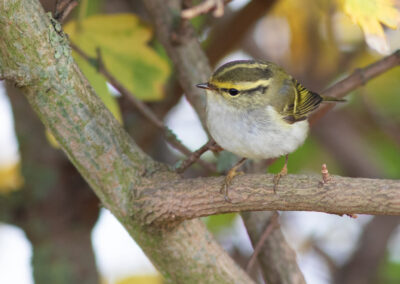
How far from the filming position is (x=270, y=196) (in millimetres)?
1587

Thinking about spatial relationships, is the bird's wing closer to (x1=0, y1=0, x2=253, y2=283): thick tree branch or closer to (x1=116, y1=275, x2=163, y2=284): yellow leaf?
(x1=0, y1=0, x2=253, y2=283): thick tree branch

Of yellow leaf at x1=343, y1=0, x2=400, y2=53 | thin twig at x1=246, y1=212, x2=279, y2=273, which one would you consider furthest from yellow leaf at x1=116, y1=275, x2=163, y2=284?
yellow leaf at x1=343, y1=0, x2=400, y2=53

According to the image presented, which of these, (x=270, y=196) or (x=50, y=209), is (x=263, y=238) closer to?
(x=270, y=196)

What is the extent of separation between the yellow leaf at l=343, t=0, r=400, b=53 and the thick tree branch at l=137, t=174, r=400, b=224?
1.29 feet

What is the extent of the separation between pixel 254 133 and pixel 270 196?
56cm

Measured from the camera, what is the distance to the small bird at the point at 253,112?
2.08 metres

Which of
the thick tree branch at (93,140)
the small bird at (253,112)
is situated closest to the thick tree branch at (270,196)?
the thick tree branch at (93,140)

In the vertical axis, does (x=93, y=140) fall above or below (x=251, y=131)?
above

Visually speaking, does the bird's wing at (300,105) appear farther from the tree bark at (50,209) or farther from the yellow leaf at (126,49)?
the tree bark at (50,209)

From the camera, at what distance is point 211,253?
6.24 ft

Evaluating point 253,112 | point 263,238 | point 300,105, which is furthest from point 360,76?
point 263,238

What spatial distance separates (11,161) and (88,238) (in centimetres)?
101

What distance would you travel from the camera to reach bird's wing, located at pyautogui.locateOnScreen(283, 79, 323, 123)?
233 centimetres

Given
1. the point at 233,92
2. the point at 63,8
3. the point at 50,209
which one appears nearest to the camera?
the point at 63,8
